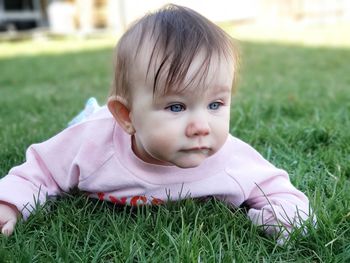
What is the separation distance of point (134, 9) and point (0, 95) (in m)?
8.91

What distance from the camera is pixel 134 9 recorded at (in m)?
13.5

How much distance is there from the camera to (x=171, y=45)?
156cm

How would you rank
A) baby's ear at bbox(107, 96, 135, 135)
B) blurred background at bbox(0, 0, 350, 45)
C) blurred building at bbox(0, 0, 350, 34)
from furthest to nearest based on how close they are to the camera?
blurred building at bbox(0, 0, 350, 34) < blurred background at bbox(0, 0, 350, 45) < baby's ear at bbox(107, 96, 135, 135)

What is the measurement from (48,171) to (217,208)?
64cm

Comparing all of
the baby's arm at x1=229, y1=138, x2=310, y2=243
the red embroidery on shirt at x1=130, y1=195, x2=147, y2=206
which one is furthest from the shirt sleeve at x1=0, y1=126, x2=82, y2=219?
the baby's arm at x1=229, y1=138, x2=310, y2=243

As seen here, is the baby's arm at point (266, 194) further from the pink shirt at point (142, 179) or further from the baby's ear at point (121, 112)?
the baby's ear at point (121, 112)

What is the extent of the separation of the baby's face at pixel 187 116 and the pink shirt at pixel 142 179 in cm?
15

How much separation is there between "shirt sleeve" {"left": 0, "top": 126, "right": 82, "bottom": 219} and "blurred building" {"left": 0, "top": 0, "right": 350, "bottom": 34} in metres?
10.6

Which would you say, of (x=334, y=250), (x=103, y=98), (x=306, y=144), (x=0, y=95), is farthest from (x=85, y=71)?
(x=334, y=250)

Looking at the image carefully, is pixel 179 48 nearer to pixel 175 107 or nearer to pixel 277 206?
pixel 175 107

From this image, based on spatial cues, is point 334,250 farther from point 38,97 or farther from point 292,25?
point 292,25

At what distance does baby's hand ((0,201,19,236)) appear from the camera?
5.29 ft

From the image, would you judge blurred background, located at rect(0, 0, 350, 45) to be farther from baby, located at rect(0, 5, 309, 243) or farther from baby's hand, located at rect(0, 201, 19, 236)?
baby's hand, located at rect(0, 201, 19, 236)

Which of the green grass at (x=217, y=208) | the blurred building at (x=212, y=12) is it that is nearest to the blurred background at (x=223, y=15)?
the blurred building at (x=212, y=12)
